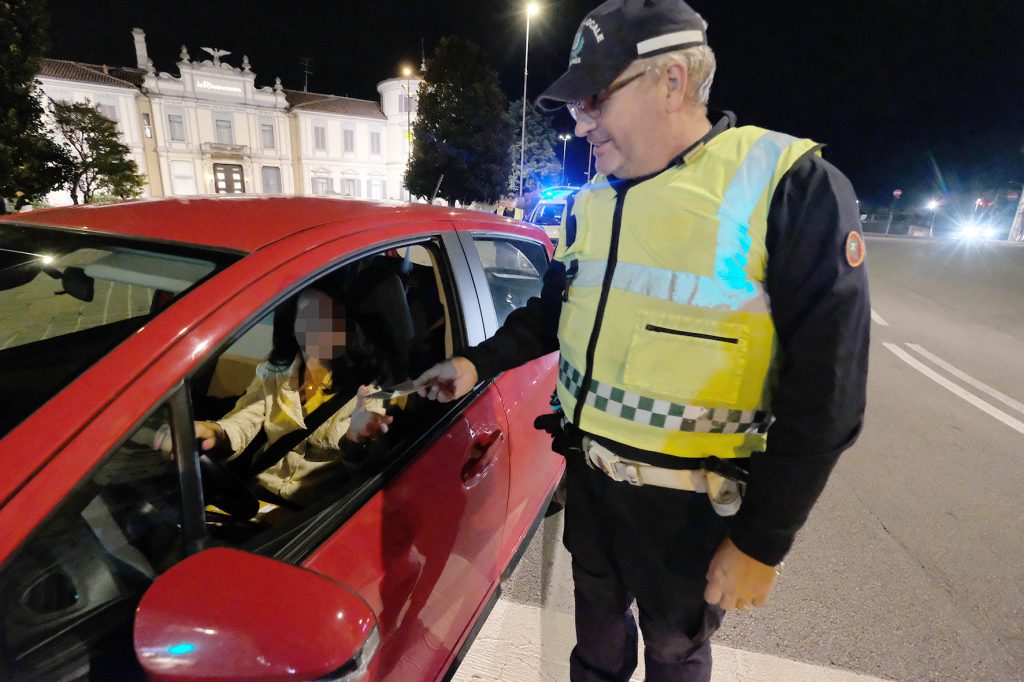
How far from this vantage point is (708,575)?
3.95 feet

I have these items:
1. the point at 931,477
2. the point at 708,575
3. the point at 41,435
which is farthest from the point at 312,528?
the point at 931,477

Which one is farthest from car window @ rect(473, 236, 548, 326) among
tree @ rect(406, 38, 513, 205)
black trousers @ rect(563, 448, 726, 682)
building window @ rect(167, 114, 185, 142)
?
building window @ rect(167, 114, 185, 142)

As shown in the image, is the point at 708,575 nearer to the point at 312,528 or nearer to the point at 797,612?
the point at 312,528

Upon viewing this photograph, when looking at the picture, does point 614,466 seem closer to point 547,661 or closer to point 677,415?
point 677,415

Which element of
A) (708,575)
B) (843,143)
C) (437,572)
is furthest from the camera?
(843,143)

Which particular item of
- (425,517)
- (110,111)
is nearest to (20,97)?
(425,517)

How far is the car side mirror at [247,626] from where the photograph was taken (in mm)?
720

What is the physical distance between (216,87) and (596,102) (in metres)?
44.0

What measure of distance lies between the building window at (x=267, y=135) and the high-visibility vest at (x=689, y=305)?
143 feet

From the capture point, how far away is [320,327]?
1791mm

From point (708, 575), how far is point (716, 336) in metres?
0.56

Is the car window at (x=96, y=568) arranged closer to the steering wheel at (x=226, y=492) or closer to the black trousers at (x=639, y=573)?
the steering wheel at (x=226, y=492)

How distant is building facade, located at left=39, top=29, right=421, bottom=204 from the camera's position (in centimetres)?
3381

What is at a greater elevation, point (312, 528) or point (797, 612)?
point (312, 528)
